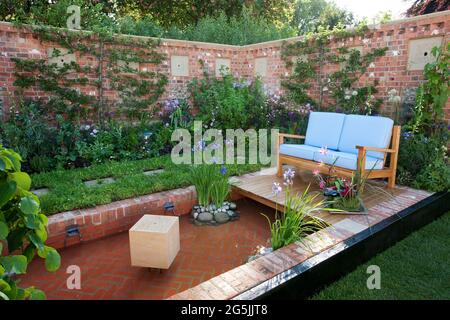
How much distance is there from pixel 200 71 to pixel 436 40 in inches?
178

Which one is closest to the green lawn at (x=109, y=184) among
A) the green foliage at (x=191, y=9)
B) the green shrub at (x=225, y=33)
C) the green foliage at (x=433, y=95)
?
the green foliage at (x=433, y=95)

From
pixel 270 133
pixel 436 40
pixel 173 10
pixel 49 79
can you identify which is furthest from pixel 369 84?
pixel 173 10

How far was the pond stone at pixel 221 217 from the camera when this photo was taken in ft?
11.6

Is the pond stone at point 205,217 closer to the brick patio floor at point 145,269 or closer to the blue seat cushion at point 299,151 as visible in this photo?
the brick patio floor at point 145,269

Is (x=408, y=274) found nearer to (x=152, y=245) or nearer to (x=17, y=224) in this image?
(x=152, y=245)

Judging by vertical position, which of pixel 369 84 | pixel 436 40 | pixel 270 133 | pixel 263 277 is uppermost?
pixel 436 40

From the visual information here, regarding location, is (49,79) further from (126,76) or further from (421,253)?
(421,253)

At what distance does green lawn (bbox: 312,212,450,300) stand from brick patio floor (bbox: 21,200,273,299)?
0.88m

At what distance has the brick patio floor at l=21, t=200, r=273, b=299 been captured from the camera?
93.9 inches

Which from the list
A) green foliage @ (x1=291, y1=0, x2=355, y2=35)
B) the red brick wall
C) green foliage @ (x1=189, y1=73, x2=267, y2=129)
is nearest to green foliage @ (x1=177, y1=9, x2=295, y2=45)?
green foliage @ (x1=189, y1=73, x2=267, y2=129)

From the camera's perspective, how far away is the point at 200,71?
7344mm

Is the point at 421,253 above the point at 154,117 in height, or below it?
below

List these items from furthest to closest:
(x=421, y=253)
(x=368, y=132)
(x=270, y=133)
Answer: (x=270, y=133), (x=368, y=132), (x=421, y=253)

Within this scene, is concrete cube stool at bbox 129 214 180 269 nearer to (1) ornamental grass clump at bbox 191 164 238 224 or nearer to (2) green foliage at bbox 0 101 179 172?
(1) ornamental grass clump at bbox 191 164 238 224
